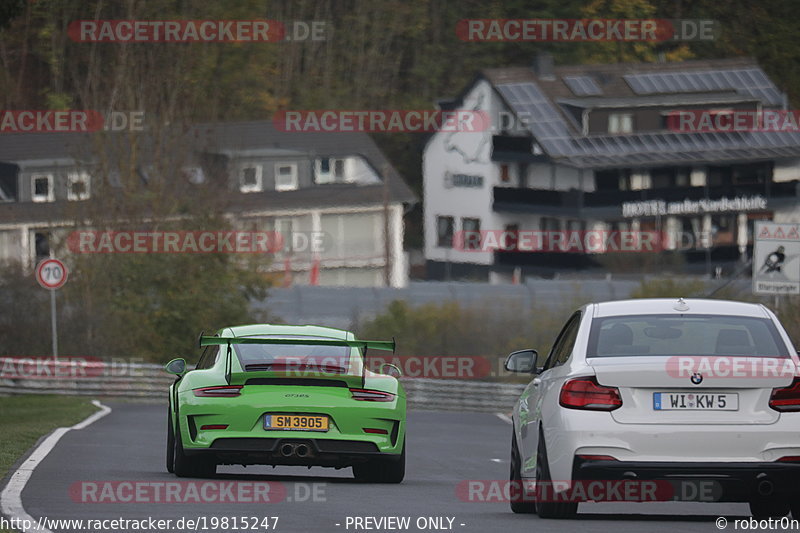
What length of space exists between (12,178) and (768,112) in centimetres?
3366

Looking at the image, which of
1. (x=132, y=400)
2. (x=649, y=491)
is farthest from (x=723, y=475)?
(x=132, y=400)

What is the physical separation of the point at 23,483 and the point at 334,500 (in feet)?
8.04

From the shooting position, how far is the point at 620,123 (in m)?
84.2

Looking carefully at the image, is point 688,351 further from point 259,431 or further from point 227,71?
point 227,71

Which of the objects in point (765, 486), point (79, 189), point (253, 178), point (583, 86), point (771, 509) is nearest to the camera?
point (765, 486)

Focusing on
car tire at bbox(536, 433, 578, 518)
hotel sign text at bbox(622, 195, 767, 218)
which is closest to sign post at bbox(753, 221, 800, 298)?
car tire at bbox(536, 433, 578, 518)

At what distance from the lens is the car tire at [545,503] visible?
11.9m

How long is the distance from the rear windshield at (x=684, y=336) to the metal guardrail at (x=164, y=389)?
90.5 feet

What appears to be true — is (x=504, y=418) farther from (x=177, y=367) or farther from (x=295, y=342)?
(x=295, y=342)

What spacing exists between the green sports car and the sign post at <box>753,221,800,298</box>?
1826cm

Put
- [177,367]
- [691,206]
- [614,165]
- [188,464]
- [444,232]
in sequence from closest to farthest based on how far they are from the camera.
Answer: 1. [188,464]
2. [177,367]
3. [614,165]
4. [691,206]
5. [444,232]

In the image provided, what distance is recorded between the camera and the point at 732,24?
96812mm

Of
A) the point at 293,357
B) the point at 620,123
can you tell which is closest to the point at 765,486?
the point at 293,357

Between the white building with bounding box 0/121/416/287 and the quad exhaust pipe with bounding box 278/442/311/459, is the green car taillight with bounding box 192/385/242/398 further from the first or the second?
the white building with bounding box 0/121/416/287
